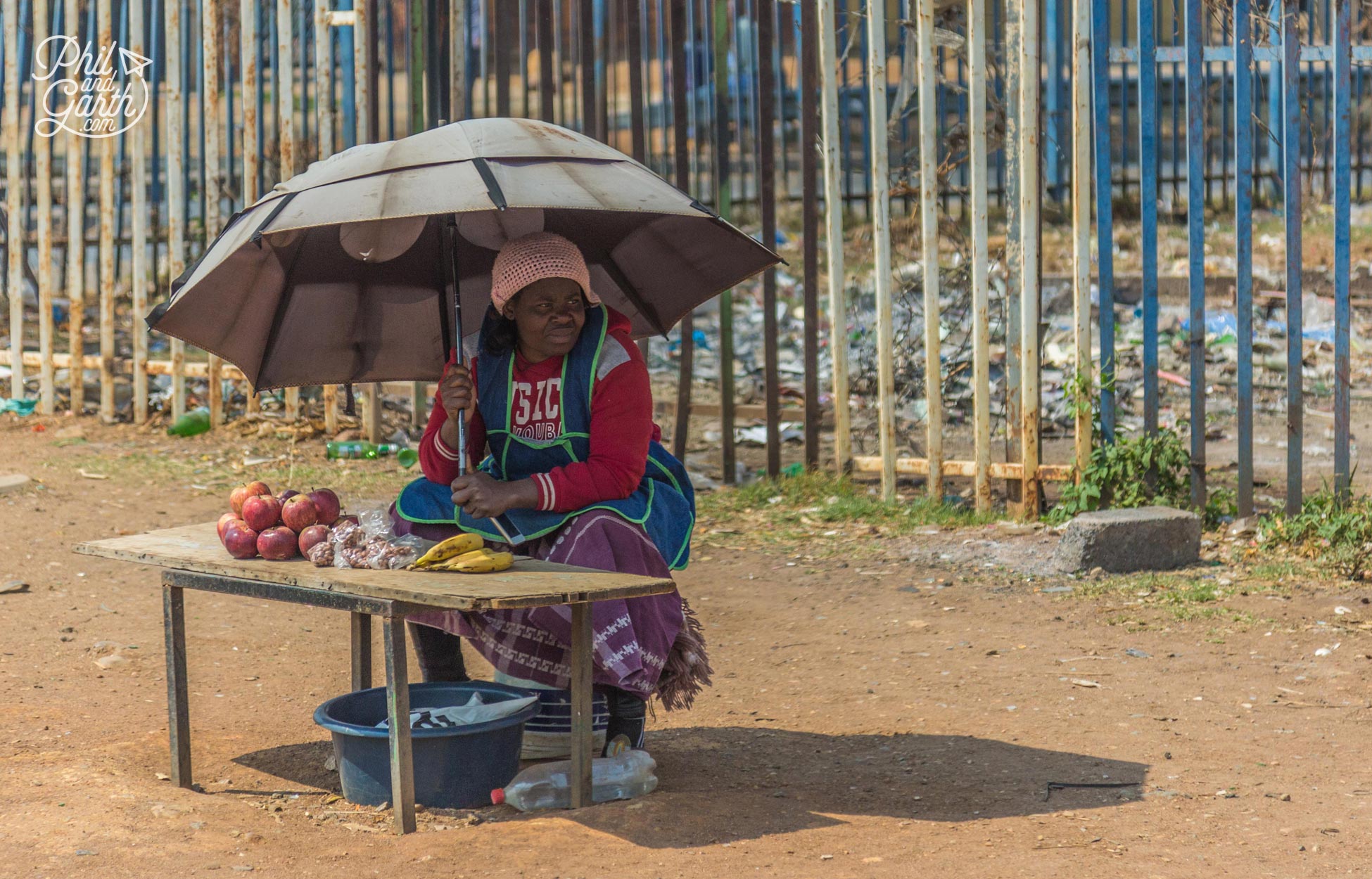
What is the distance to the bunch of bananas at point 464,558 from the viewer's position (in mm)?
3230

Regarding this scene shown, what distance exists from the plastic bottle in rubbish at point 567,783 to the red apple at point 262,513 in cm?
85

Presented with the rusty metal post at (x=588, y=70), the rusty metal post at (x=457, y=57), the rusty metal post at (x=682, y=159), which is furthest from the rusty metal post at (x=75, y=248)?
the rusty metal post at (x=682, y=159)

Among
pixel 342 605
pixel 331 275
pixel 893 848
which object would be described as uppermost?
pixel 331 275

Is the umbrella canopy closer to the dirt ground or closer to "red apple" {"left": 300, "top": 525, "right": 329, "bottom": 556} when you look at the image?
"red apple" {"left": 300, "top": 525, "right": 329, "bottom": 556}

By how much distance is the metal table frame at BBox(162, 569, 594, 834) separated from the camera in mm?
3102

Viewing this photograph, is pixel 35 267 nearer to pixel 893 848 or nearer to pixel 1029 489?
pixel 1029 489

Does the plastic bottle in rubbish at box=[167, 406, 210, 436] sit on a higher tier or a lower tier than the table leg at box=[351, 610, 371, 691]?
higher

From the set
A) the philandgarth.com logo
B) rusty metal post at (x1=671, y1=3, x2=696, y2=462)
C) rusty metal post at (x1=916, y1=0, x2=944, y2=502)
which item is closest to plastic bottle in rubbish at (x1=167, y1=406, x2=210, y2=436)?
the philandgarth.com logo

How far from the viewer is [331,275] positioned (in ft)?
13.0

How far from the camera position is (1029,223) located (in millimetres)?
6414

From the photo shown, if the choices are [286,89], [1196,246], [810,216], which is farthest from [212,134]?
[1196,246]

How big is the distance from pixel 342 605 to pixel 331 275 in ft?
3.92

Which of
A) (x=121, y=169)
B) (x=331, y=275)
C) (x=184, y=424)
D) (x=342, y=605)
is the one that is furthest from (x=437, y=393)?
(x=121, y=169)

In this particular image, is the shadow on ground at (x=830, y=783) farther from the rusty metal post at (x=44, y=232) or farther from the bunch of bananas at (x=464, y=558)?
the rusty metal post at (x=44, y=232)
